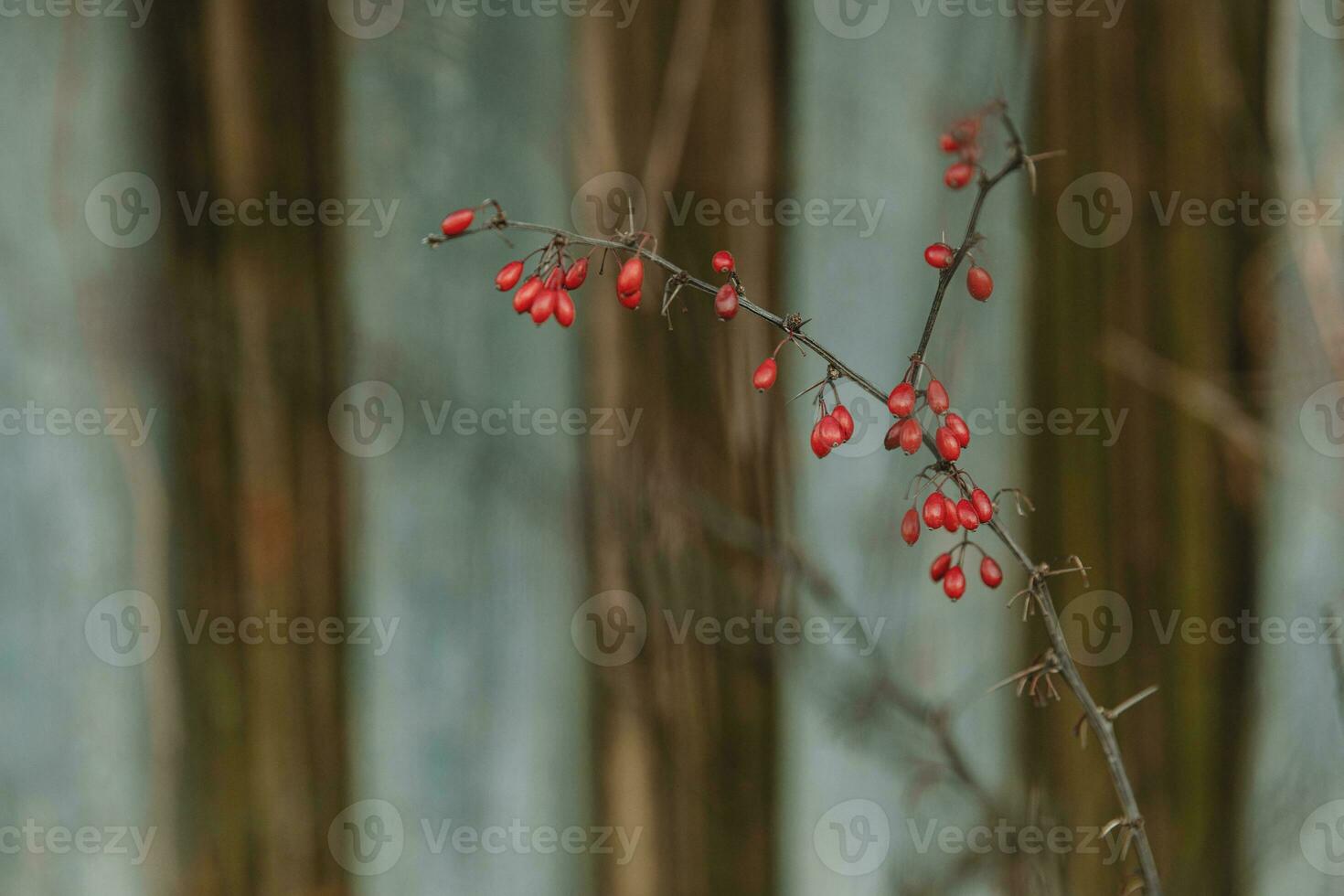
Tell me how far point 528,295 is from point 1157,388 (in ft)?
2.51

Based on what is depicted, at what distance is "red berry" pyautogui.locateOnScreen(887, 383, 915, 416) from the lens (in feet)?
1.91

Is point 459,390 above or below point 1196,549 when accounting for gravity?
above

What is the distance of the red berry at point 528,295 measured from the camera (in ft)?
2.10

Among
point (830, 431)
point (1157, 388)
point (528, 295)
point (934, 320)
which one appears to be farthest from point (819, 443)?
point (1157, 388)

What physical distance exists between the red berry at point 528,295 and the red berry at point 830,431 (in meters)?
0.22

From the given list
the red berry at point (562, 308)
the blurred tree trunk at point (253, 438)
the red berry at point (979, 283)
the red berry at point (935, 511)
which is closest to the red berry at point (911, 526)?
the red berry at point (935, 511)

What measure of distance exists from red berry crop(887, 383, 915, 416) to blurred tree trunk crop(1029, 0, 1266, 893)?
20.8 inches

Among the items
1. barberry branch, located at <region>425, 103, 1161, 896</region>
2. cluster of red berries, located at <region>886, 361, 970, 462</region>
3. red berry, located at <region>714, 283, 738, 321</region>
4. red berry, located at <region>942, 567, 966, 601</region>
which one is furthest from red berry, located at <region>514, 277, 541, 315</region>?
red berry, located at <region>942, 567, 966, 601</region>

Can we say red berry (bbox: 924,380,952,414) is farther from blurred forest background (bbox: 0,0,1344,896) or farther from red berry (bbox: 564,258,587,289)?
blurred forest background (bbox: 0,0,1344,896)

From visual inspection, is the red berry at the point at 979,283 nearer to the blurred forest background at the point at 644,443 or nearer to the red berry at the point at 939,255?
the red berry at the point at 939,255

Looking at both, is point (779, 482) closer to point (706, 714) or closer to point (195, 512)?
point (706, 714)

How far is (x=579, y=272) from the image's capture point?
623mm

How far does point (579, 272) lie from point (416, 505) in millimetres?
519

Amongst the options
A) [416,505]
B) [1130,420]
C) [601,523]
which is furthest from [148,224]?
[1130,420]
